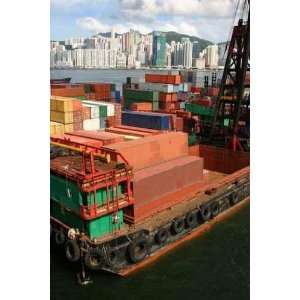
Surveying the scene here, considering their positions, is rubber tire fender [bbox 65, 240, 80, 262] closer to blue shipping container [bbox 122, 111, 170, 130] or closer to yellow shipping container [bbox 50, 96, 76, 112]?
yellow shipping container [bbox 50, 96, 76, 112]

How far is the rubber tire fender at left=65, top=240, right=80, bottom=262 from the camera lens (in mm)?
9766

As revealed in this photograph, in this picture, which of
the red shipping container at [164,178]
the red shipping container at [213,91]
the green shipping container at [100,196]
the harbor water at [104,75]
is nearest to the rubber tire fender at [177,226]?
the red shipping container at [164,178]

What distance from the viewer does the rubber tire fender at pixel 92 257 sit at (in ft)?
31.7

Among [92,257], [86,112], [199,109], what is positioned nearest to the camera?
[92,257]

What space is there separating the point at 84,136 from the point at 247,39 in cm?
843

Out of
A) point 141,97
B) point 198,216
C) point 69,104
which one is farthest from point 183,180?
point 141,97

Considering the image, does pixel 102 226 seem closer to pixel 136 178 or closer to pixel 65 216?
pixel 65 216

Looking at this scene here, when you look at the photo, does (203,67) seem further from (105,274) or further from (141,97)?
(105,274)

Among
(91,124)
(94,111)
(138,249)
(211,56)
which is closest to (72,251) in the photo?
(138,249)

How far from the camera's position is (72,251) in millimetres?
9883

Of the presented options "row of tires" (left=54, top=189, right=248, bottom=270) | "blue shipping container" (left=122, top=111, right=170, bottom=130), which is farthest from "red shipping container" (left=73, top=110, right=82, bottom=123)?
"row of tires" (left=54, top=189, right=248, bottom=270)

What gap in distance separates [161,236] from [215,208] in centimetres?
313

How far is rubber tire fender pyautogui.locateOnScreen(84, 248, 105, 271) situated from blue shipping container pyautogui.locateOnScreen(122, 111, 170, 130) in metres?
9.62

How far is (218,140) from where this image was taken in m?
19.1
